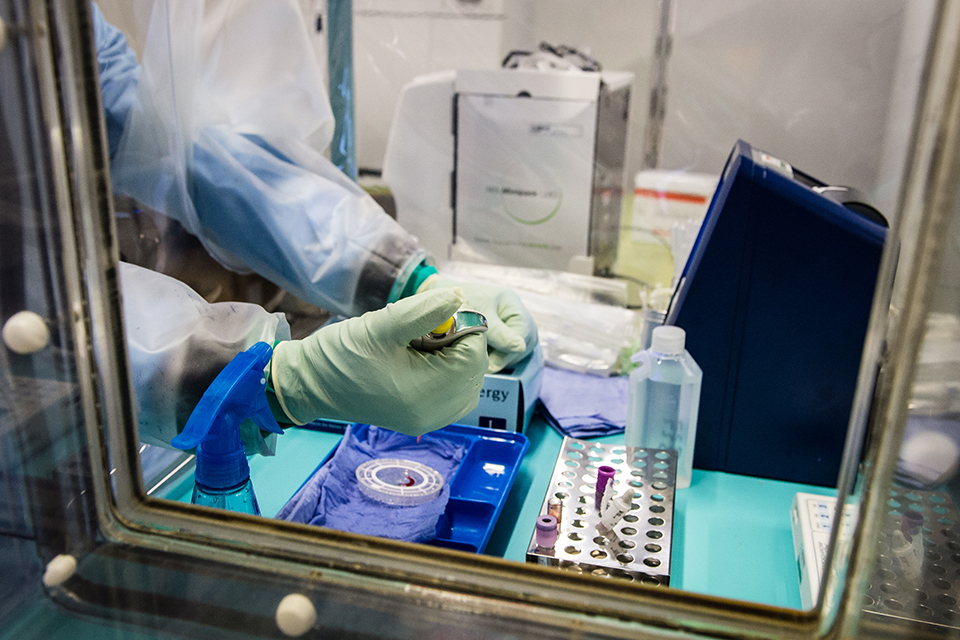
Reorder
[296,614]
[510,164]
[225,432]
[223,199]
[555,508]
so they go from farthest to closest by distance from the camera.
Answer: [510,164], [223,199], [555,508], [225,432], [296,614]

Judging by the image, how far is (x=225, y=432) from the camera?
75cm

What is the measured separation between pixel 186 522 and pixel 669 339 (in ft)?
2.27

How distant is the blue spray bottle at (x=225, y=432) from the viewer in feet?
2.42

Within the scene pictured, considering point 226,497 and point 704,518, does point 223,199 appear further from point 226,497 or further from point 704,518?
point 704,518

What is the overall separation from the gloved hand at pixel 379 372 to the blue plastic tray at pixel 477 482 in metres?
0.13

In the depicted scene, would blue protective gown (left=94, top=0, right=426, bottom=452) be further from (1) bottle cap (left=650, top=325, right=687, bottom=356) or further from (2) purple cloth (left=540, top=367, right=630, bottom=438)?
(1) bottle cap (left=650, top=325, right=687, bottom=356)

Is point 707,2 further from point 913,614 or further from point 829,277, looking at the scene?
point 913,614

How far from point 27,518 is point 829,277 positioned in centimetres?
105

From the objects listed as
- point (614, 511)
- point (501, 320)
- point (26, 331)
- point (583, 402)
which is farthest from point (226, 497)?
point (583, 402)

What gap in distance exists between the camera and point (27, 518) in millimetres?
591

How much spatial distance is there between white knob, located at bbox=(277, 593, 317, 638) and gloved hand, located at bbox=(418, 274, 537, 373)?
0.59 metres

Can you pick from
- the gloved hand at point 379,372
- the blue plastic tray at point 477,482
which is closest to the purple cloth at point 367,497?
the blue plastic tray at point 477,482

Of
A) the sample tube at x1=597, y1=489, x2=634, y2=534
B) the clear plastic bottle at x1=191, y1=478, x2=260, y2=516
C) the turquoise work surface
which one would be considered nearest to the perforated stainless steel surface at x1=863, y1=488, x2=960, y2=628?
the turquoise work surface

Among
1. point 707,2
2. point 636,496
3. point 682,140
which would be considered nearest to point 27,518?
point 636,496
